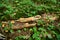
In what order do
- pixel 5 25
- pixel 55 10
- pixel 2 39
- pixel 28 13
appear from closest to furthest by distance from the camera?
pixel 2 39
pixel 5 25
pixel 28 13
pixel 55 10

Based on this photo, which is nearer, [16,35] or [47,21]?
[16,35]

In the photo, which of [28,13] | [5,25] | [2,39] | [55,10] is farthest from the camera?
[55,10]

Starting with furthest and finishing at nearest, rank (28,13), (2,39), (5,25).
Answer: (28,13) < (5,25) < (2,39)

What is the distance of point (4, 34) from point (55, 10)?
2.31 meters

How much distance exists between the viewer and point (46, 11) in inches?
243

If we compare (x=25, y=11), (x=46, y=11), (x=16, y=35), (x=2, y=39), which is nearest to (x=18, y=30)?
(x=16, y=35)

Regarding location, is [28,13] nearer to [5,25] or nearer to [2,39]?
[5,25]

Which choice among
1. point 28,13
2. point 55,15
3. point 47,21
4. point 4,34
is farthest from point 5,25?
point 55,15

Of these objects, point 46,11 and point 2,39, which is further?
point 46,11

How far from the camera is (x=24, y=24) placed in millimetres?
5422

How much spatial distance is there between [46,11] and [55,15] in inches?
15.7

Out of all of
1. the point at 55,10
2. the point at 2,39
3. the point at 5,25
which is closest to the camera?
the point at 2,39

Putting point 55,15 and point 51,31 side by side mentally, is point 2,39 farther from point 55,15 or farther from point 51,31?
point 55,15

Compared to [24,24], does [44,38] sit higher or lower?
lower
